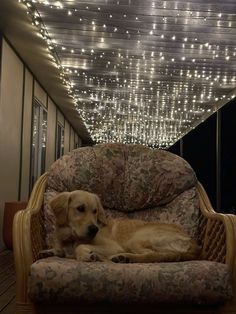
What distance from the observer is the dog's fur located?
7.88 feet

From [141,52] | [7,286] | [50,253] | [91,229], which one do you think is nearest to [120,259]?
[91,229]

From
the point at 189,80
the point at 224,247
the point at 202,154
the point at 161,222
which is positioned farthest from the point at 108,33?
the point at 202,154

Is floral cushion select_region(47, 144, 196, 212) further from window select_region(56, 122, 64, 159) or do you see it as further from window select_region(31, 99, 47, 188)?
window select_region(56, 122, 64, 159)

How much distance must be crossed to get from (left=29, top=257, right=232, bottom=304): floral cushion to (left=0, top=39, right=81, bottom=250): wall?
4.56m

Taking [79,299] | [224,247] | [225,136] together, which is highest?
[225,136]

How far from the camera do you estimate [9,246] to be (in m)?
6.06

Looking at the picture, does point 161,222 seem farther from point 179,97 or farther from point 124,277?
point 179,97

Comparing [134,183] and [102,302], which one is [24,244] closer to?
[102,302]

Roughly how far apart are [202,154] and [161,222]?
1125cm

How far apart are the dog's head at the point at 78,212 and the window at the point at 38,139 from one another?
6.54 meters

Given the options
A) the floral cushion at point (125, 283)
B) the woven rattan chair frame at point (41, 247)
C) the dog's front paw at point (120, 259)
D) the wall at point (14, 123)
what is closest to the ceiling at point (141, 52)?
the wall at point (14, 123)

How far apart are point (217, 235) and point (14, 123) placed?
523 centimetres

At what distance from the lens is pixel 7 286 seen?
12.6 feet

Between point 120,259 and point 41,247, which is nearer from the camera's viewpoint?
point 120,259
